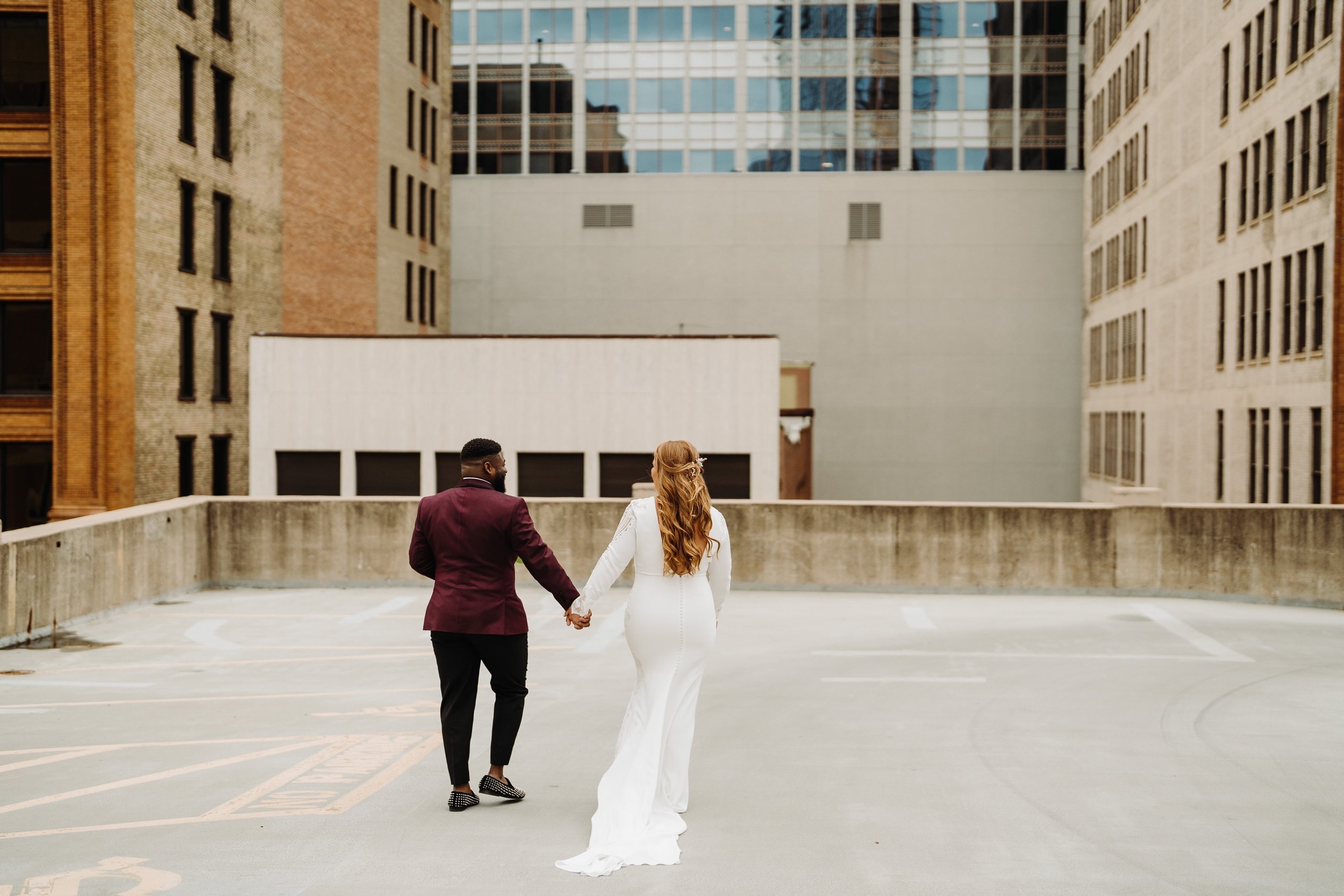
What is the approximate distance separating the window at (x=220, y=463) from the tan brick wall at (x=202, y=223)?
0.69 ft

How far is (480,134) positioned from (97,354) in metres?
26.5

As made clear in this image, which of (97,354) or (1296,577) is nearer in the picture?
(1296,577)

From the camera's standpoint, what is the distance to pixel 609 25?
2110 inches

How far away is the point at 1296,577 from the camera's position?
637 inches

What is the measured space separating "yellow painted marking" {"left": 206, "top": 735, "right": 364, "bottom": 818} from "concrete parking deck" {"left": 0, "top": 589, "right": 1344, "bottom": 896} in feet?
0.08

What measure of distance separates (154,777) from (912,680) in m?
6.03

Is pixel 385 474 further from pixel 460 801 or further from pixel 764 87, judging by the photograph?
pixel 764 87

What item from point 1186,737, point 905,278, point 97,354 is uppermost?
point 905,278

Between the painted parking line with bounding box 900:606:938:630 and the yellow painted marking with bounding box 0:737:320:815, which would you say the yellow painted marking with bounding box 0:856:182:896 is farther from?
the painted parking line with bounding box 900:606:938:630

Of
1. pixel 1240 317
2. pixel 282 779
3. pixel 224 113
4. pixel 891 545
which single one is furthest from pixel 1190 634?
pixel 224 113

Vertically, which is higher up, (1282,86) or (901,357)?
(1282,86)

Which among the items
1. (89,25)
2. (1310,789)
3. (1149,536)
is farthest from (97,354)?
(1310,789)

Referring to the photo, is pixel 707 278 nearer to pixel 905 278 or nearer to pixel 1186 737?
pixel 905 278

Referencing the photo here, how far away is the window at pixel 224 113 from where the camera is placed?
34.8 meters
